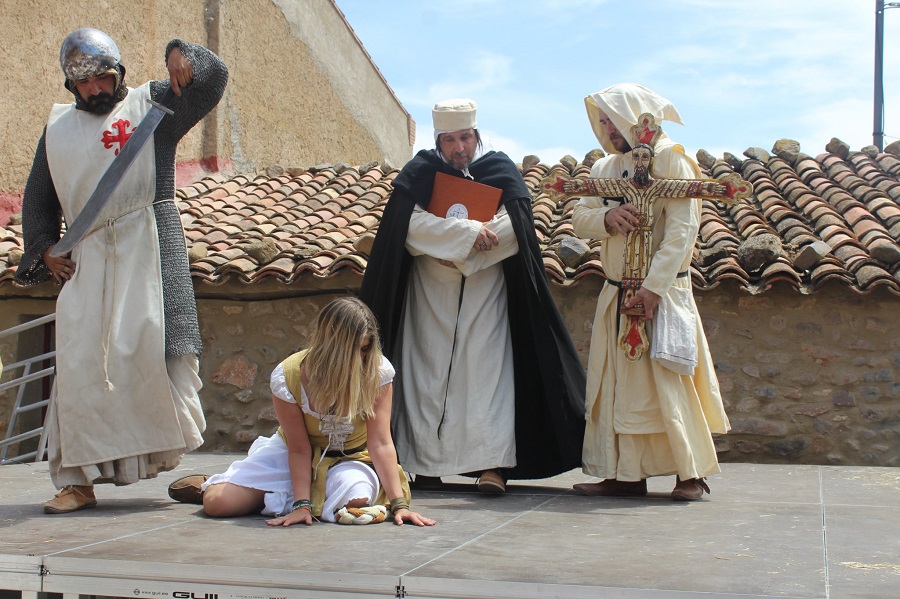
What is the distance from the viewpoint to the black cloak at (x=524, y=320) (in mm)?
4945

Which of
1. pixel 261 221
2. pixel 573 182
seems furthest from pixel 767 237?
pixel 261 221

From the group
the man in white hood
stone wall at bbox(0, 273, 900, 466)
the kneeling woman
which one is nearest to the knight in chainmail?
the kneeling woman

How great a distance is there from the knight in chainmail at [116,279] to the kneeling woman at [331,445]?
418mm

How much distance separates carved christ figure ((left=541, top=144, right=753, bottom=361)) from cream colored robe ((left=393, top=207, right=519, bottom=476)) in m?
0.56

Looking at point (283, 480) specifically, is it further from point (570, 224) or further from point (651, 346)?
point (570, 224)

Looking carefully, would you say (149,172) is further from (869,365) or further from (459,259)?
(869,365)

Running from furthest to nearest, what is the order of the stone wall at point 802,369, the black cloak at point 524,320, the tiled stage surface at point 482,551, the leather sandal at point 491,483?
the stone wall at point 802,369
the black cloak at point 524,320
the leather sandal at point 491,483
the tiled stage surface at point 482,551

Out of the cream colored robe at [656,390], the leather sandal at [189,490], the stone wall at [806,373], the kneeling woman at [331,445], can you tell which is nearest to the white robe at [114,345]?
the leather sandal at [189,490]

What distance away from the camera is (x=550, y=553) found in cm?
332

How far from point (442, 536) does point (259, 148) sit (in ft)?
32.7

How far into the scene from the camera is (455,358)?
16.3ft

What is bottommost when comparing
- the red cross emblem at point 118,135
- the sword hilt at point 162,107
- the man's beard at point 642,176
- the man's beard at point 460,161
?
the man's beard at point 642,176

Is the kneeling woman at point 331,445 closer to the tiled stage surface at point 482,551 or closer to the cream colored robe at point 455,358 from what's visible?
the tiled stage surface at point 482,551

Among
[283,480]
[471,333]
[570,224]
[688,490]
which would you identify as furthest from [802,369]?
[283,480]
